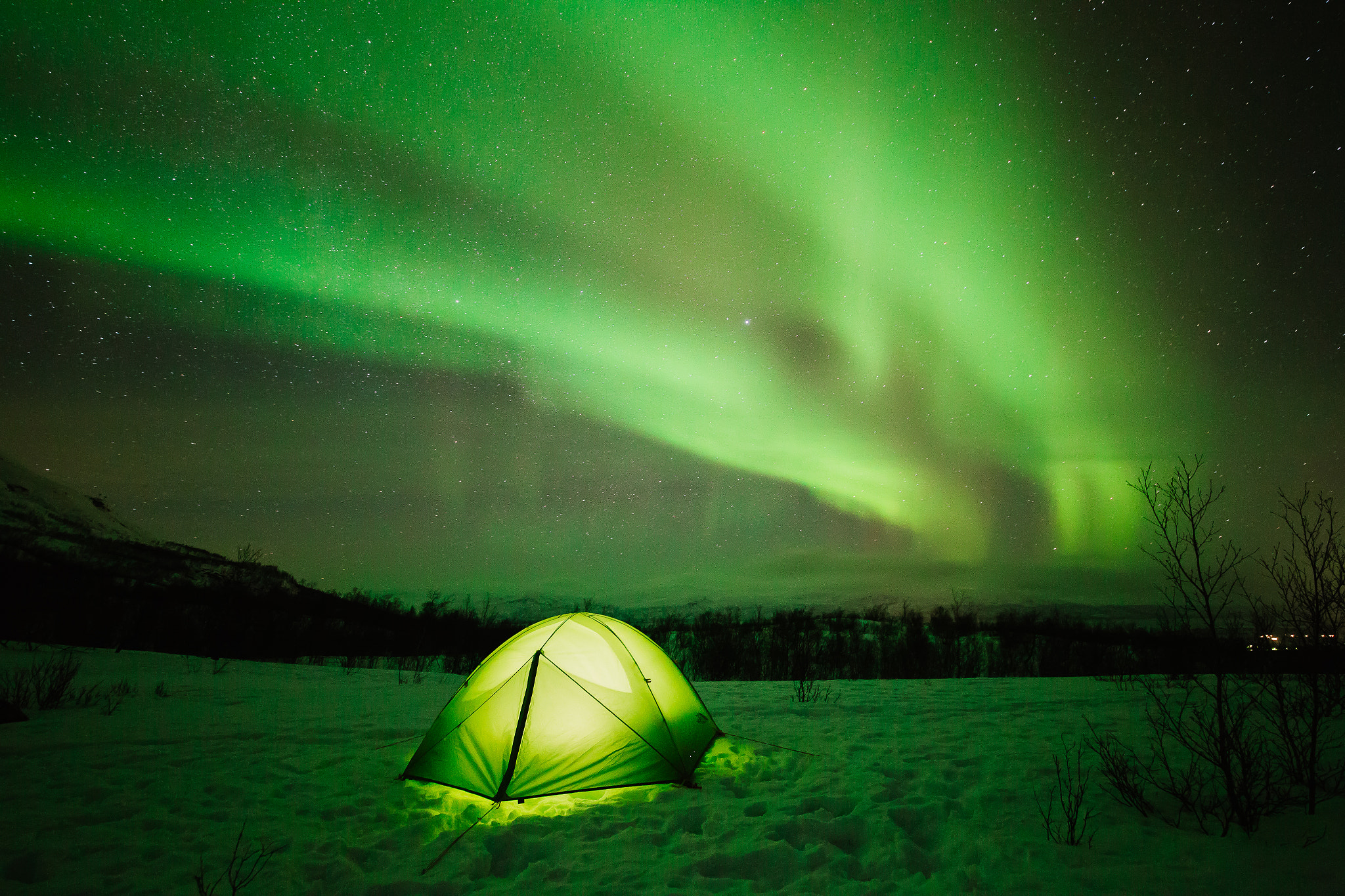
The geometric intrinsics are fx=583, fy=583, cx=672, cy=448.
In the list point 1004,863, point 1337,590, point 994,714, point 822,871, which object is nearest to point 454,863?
point 822,871

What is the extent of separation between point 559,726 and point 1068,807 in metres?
4.33

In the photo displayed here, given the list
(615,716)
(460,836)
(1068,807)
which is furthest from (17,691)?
(1068,807)

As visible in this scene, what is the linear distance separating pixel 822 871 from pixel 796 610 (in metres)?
35.7

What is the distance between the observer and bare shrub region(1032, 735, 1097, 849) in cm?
425

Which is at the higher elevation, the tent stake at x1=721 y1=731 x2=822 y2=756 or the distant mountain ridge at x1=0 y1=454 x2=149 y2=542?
the distant mountain ridge at x1=0 y1=454 x2=149 y2=542

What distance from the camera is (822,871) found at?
391 cm

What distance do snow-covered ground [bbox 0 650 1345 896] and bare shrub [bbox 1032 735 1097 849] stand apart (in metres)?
0.10

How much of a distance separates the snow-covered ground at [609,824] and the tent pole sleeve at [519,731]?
0.19 m

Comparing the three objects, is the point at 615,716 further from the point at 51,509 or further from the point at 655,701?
the point at 51,509

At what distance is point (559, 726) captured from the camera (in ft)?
17.8

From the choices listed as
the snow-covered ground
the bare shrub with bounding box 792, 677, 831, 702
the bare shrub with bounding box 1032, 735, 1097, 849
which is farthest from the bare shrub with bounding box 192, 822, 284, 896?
the bare shrub with bounding box 792, 677, 831, 702

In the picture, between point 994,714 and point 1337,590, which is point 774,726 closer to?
point 994,714

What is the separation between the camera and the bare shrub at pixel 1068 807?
13.9ft

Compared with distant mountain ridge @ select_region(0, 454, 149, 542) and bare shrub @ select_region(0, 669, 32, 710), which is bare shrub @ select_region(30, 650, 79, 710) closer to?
bare shrub @ select_region(0, 669, 32, 710)
